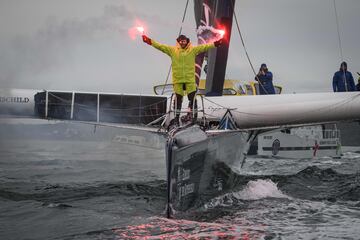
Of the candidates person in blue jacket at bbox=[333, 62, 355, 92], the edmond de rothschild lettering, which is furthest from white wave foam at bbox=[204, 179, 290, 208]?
the edmond de rothschild lettering

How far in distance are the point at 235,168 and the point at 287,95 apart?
2380mm

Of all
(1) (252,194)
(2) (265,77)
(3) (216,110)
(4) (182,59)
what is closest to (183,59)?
(4) (182,59)

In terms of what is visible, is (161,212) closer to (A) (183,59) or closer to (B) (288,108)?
(A) (183,59)

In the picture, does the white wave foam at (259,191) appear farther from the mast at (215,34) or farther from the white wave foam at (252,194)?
the mast at (215,34)

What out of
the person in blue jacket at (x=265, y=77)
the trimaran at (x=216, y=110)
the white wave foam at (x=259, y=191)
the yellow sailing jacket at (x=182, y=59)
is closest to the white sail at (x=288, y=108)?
the trimaran at (x=216, y=110)

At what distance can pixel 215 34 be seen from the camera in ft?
35.0

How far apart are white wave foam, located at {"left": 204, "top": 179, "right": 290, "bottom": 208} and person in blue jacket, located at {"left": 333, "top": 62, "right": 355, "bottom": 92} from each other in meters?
3.65

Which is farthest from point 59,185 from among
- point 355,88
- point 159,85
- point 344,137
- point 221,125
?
point 344,137

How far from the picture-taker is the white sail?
31.8ft

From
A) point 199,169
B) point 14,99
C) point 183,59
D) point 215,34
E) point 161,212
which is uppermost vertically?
point 215,34

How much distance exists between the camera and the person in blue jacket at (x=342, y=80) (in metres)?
11.6

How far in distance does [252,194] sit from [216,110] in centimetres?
234

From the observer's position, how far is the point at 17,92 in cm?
966

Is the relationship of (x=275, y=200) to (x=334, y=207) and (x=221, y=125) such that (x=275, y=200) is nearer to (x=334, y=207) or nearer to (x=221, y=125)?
(x=334, y=207)
